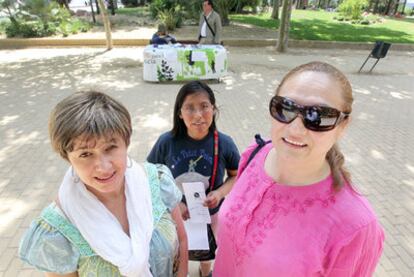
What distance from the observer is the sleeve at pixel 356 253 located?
1.10 meters

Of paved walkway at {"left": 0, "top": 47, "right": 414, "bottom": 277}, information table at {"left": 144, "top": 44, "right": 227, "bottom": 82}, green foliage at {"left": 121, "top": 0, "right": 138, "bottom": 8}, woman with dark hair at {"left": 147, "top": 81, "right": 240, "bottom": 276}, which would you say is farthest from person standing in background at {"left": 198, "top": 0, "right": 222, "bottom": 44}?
green foliage at {"left": 121, "top": 0, "right": 138, "bottom": 8}

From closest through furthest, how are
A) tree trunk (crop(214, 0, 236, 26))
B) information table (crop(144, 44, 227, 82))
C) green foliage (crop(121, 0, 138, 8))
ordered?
information table (crop(144, 44, 227, 82)) < tree trunk (crop(214, 0, 236, 26)) < green foliage (crop(121, 0, 138, 8))

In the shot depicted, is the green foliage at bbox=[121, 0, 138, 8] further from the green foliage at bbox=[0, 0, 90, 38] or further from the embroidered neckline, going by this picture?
the embroidered neckline

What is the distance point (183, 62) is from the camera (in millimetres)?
7789

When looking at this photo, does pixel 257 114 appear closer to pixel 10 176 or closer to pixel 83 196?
pixel 10 176

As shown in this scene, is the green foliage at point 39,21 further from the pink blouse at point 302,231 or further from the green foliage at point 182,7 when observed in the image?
the pink blouse at point 302,231

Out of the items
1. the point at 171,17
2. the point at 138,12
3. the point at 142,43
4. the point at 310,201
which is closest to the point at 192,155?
the point at 310,201

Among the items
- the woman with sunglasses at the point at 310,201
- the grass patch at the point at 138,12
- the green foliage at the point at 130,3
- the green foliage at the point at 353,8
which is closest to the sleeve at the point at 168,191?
the woman with sunglasses at the point at 310,201

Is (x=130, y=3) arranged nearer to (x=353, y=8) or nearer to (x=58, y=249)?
(x=353, y=8)

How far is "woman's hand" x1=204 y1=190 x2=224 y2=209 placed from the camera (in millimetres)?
2064

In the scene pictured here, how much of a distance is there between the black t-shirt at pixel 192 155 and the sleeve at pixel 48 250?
971 mm

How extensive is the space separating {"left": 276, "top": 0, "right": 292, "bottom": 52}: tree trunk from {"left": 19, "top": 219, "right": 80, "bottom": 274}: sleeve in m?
11.4

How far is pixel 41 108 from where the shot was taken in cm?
641

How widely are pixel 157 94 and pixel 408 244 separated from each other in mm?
5495
